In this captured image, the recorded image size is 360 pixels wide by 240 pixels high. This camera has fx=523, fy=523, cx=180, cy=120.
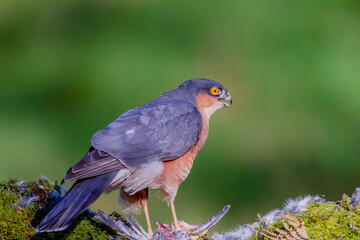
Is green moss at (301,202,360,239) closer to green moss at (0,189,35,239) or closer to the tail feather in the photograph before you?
the tail feather

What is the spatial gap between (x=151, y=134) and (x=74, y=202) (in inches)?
26.8

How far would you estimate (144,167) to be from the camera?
2873mm

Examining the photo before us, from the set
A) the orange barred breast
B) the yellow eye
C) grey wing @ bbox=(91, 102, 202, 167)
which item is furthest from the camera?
the yellow eye

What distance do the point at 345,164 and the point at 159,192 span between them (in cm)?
372

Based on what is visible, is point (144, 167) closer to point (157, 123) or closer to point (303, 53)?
point (157, 123)

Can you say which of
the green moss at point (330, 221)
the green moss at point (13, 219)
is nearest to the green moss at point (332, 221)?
the green moss at point (330, 221)

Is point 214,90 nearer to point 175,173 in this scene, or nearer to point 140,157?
point 175,173

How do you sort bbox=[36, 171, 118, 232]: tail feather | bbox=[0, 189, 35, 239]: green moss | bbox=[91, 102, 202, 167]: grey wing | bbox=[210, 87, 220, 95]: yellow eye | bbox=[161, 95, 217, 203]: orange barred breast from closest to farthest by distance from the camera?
bbox=[36, 171, 118, 232]: tail feather → bbox=[0, 189, 35, 239]: green moss → bbox=[91, 102, 202, 167]: grey wing → bbox=[161, 95, 217, 203]: orange barred breast → bbox=[210, 87, 220, 95]: yellow eye

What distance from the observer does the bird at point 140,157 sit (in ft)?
8.48

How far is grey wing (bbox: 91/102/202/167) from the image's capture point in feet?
9.28

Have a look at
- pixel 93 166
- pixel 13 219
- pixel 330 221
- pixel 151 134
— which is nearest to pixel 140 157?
pixel 151 134

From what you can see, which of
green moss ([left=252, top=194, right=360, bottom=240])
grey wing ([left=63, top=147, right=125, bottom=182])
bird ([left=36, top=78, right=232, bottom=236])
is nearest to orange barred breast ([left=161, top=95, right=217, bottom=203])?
bird ([left=36, top=78, right=232, bottom=236])

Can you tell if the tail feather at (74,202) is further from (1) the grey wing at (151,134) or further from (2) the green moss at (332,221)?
(2) the green moss at (332,221)

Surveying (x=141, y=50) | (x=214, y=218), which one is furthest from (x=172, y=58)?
(x=214, y=218)
